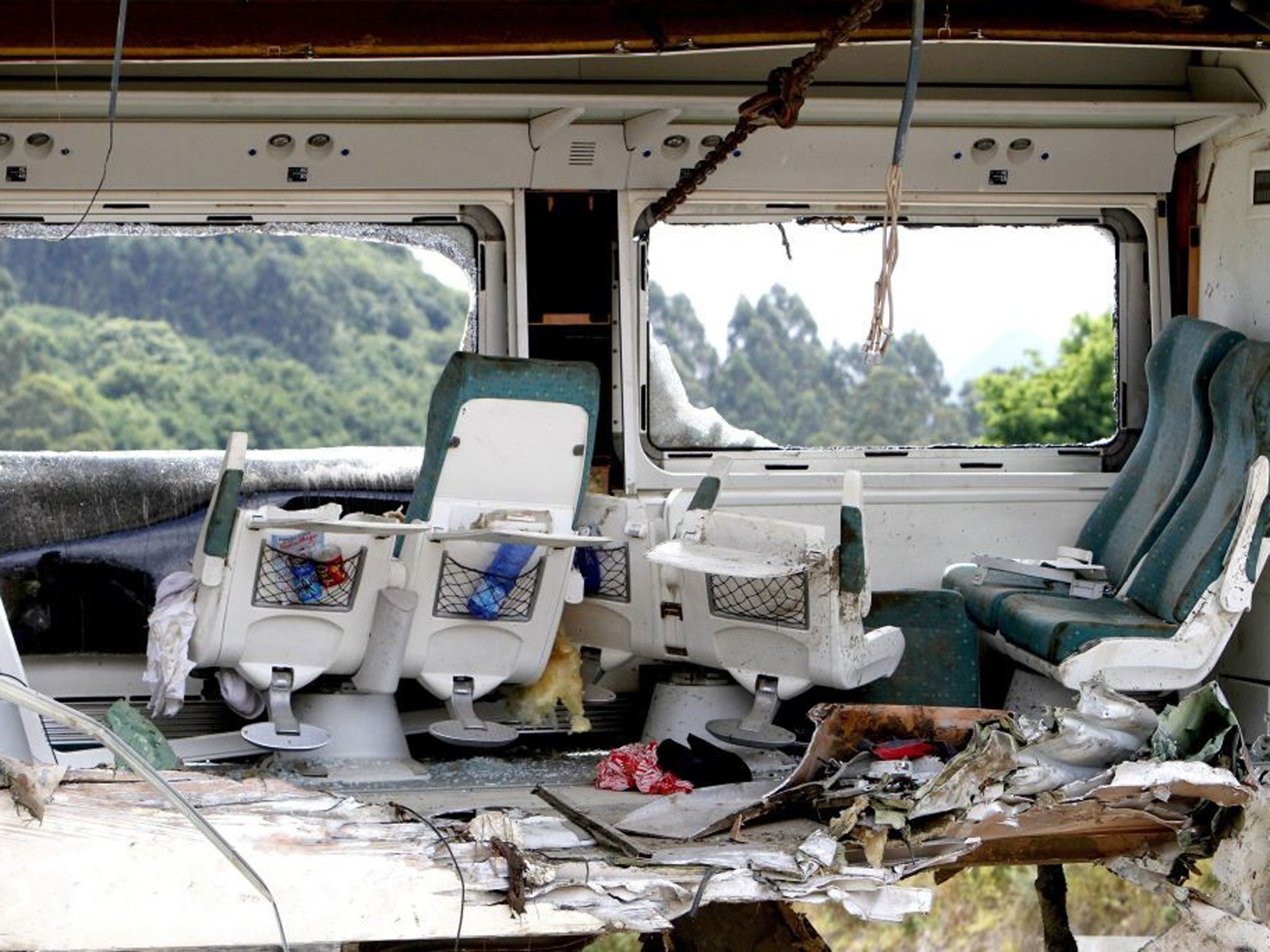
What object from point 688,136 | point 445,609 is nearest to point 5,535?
point 445,609

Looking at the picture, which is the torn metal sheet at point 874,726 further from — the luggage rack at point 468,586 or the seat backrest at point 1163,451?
the seat backrest at point 1163,451

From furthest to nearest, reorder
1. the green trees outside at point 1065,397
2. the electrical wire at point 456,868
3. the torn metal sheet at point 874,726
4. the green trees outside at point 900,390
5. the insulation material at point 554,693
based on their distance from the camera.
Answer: the green trees outside at point 900,390
the green trees outside at point 1065,397
the insulation material at point 554,693
the torn metal sheet at point 874,726
the electrical wire at point 456,868

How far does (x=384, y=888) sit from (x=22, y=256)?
82.7 feet

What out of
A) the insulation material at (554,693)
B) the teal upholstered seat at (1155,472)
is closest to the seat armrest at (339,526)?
the insulation material at (554,693)

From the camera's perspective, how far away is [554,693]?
570 centimetres

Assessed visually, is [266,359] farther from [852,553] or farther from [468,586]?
[852,553]

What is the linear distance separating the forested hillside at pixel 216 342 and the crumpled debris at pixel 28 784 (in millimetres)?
21716

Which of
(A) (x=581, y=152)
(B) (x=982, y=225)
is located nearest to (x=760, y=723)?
(A) (x=581, y=152)

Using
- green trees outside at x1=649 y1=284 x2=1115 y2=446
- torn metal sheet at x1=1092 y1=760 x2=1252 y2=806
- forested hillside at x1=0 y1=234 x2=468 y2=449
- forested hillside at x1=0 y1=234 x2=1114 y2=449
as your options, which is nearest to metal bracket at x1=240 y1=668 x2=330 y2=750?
torn metal sheet at x1=1092 y1=760 x2=1252 y2=806

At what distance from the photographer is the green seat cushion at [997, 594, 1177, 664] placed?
5133mm

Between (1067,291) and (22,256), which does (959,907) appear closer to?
(1067,291)

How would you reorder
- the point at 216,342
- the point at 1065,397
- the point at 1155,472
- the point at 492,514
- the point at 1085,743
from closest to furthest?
the point at 1085,743 → the point at 492,514 → the point at 1155,472 → the point at 1065,397 → the point at 216,342

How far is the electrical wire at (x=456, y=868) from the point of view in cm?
351

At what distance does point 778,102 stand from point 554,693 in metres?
1.93
